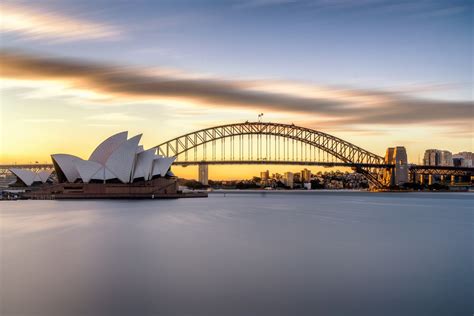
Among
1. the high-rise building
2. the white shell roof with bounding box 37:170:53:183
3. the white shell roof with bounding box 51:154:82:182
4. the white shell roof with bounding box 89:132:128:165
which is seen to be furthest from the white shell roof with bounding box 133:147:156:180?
the high-rise building

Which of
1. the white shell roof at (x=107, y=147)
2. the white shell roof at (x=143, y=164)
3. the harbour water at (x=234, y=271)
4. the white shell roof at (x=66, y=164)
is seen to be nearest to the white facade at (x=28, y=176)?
the white shell roof at (x=66, y=164)

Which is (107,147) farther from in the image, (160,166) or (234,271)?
(234,271)

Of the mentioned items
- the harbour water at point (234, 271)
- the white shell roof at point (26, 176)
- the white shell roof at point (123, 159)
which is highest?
the white shell roof at point (123, 159)

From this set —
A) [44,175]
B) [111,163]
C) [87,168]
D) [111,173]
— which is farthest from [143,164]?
[44,175]

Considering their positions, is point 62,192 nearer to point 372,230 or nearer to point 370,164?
point 372,230

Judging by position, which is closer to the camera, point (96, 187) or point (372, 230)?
point (372, 230)

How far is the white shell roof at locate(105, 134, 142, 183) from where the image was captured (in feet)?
168

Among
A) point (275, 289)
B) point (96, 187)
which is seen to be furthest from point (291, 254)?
point (96, 187)

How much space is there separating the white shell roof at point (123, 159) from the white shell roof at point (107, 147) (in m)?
0.49

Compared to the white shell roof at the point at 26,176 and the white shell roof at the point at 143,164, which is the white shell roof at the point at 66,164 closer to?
the white shell roof at the point at 143,164

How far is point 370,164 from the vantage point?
275 feet

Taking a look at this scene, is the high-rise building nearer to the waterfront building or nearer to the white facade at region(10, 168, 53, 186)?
the waterfront building

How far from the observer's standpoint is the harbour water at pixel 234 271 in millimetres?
10633

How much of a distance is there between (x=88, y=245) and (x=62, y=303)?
8519 millimetres
